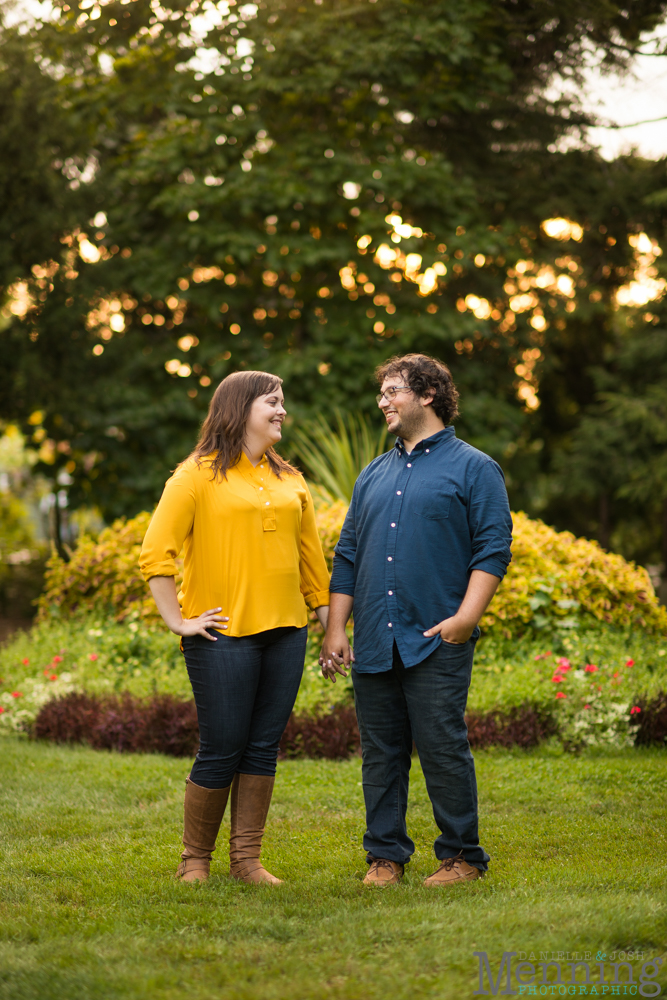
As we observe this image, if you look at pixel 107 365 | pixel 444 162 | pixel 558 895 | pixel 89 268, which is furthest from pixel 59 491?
pixel 558 895

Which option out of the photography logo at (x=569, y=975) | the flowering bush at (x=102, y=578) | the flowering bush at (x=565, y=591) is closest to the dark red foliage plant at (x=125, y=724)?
the flowering bush at (x=102, y=578)

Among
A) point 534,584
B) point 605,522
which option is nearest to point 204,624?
point 534,584

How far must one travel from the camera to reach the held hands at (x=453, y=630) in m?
2.97

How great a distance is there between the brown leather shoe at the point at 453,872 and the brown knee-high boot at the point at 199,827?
0.81 meters

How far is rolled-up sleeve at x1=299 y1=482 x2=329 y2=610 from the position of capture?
3.32 m

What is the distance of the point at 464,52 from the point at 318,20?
5.03ft

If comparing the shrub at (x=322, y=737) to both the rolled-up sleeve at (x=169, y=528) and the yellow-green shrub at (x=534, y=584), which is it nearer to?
the yellow-green shrub at (x=534, y=584)

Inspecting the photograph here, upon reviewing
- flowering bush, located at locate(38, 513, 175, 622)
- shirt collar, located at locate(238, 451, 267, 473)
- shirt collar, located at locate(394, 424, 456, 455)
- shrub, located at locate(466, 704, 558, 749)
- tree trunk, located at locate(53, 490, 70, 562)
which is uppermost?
shirt collar, located at locate(394, 424, 456, 455)

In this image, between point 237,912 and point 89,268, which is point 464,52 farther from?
point 237,912

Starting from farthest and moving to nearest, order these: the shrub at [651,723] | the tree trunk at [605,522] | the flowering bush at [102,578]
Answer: the tree trunk at [605,522] < the flowering bush at [102,578] < the shrub at [651,723]

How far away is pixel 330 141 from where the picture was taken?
902 cm

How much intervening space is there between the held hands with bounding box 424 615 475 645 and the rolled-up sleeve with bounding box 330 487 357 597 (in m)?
0.43

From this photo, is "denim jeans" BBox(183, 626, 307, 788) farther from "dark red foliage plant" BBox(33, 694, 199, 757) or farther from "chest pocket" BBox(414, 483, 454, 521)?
"dark red foliage plant" BBox(33, 694, 199, 757)

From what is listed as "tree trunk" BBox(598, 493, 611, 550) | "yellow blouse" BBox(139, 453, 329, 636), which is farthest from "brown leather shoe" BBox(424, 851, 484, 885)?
"tree trunk" BBox(598, 493, 611, 550)
